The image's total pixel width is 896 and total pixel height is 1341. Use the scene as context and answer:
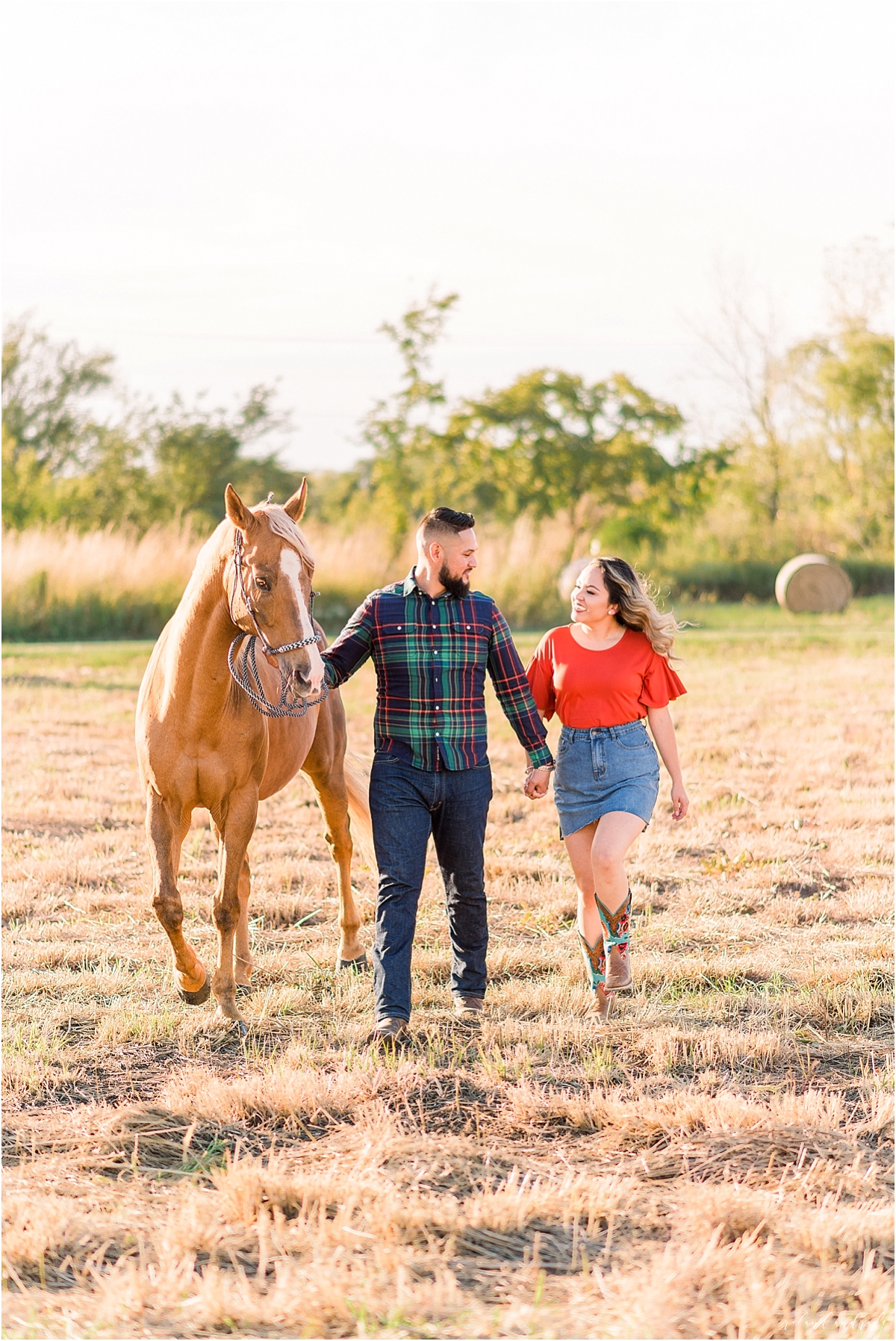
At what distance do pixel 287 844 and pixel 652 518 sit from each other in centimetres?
2541

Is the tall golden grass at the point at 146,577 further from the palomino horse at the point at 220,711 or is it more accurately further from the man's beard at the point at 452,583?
the man's beard at the point at 452,583

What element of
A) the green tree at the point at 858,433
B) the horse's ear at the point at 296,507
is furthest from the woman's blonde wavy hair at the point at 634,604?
the green tree at the point at 858,433

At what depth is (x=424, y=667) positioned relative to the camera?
4629 mm

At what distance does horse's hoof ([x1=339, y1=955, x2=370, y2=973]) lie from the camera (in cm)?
549

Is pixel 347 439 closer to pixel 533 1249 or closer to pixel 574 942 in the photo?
pixel 574 942

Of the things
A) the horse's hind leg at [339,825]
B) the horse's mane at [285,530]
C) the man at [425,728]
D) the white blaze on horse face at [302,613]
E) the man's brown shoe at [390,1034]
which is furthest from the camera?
the horse's hind leg at [339,825]

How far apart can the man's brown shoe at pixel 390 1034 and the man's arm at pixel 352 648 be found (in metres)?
1.25

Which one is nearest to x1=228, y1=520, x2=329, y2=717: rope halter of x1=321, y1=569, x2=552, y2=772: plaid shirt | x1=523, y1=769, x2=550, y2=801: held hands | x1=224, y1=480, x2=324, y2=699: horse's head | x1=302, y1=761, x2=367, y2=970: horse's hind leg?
x1=224, y1=480, x2=324, y2=699: horse's head

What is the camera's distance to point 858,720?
12086 mm

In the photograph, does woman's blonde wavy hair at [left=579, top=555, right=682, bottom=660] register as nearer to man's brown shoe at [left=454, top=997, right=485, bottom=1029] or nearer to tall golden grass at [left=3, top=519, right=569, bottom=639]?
man's brown shoe at [left=454, top=997, right=485, bottom=1029]

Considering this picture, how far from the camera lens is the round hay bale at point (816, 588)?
83.4 feet

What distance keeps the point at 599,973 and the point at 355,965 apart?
3.98 ft

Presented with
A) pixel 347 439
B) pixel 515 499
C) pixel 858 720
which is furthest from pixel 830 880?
pixel 347 439

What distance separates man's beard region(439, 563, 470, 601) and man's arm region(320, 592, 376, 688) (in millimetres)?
265
